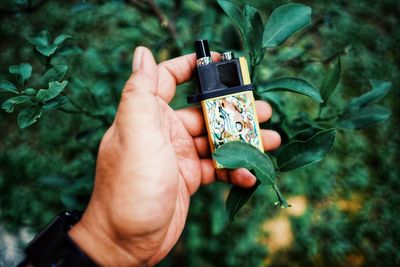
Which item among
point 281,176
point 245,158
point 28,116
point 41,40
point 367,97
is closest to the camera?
point 245,158

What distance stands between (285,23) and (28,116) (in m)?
0.74

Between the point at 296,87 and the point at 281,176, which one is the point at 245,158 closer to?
the point at 296,87

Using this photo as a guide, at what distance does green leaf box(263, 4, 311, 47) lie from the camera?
34.5 inches

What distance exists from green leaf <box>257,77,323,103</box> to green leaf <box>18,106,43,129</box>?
65 cm

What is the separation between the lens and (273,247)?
167 centimetres

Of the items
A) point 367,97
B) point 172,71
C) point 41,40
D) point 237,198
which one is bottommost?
point 237,198

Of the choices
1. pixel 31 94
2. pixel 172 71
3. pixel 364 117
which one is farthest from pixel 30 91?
pixel 364 117

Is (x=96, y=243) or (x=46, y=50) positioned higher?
(x=46, y=50)

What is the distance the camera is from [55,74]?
2.94ft

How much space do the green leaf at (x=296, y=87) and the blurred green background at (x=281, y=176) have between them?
1.41 feet

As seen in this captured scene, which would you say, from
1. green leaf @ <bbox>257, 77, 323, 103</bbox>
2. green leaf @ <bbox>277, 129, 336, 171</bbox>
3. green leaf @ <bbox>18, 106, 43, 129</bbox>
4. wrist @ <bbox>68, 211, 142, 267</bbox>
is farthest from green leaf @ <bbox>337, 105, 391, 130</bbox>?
green leaf @ <bbox>18, 106, 43, 129</bbox>

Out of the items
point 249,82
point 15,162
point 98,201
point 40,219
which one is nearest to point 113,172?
point 98,201

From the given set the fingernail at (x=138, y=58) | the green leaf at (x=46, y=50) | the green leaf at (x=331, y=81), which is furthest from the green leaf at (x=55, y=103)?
the green leaf at (x=331, y=81)

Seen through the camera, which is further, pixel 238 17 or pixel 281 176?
pixel 281 176
